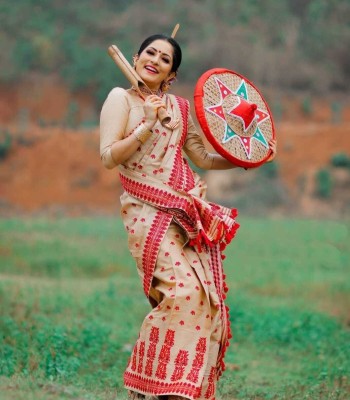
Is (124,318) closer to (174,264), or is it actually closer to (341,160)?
(174,264)

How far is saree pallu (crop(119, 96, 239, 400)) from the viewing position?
3965 mm

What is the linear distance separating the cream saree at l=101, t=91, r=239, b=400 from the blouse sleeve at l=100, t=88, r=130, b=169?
1cm

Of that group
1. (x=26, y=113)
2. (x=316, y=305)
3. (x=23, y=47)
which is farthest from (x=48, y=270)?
(x=23, y=47)

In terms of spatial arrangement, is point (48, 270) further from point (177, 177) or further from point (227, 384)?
point (177, 177)

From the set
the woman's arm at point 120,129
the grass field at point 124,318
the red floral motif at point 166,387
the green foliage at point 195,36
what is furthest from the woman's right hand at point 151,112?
the green foliage at point 195,36

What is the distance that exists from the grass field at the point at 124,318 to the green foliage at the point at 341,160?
44.3 feet

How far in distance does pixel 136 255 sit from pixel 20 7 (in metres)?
35.6

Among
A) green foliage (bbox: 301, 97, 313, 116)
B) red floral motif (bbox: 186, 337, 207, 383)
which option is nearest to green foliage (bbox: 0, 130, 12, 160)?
green foliage (bbox: 301, 97, 313, 116)

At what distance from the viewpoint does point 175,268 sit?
403 centimetres

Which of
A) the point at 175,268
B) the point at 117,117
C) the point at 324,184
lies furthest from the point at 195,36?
the point at 175,268

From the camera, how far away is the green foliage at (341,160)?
28.7 meters

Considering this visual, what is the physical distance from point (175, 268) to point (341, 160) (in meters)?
25.5

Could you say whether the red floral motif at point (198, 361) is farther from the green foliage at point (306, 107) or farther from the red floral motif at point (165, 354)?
the green foliage at point (306, 107)

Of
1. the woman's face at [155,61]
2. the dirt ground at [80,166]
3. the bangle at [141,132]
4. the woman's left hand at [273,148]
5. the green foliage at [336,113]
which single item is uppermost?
the green foliage at [336,113]
